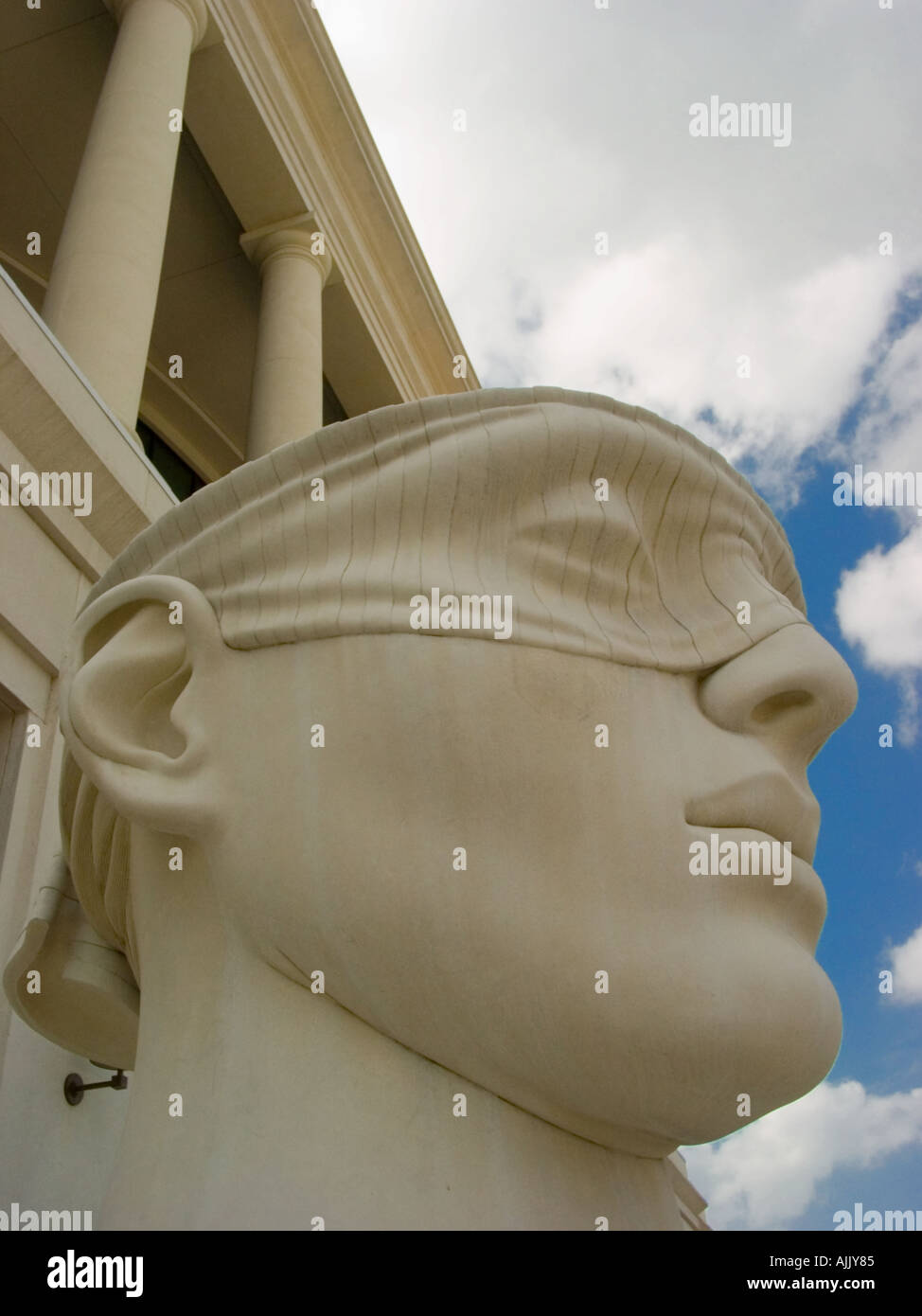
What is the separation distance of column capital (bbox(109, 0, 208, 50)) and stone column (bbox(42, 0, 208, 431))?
3cm

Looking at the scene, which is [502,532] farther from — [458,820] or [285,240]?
[285,240]

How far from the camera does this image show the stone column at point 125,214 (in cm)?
742

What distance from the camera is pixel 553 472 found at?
2156mm

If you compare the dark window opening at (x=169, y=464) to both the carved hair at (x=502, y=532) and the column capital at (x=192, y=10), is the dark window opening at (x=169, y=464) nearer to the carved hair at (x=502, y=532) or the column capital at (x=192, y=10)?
the column capital at (x=192, y=10)

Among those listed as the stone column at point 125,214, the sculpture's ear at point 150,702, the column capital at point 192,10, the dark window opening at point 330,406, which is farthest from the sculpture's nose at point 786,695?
the dark window opening at point 330,406

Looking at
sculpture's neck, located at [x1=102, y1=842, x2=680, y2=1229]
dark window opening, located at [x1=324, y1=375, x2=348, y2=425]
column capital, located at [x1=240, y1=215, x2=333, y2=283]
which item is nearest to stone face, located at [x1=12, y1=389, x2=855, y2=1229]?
sculpture's neck, located at [x1=102, y1=842, x2=680, y2=1229]

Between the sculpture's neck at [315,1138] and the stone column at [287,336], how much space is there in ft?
30.5

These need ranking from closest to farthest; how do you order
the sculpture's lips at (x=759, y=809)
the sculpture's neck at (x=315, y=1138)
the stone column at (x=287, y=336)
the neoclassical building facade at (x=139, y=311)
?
1. the sculpture's neck at (x=315, y=1138)
2. the sculpture's lips at (x=759, y=809)
3. the neoclassical building facade at (x=139, y=311)
4. the stone column at (x=287, y=336)

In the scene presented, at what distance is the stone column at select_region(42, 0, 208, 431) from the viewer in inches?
292

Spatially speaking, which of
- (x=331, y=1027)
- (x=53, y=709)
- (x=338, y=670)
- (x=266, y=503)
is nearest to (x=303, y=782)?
(x=338, y=670)

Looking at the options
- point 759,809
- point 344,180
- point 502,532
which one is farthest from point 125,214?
point 759,809

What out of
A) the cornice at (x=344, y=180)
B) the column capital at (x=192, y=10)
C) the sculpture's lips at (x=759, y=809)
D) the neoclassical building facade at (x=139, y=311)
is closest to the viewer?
the sculpture's lips at (x=759, y=809)

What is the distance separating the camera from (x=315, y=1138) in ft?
6.03

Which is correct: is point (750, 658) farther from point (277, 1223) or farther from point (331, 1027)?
point (277, 1223)
